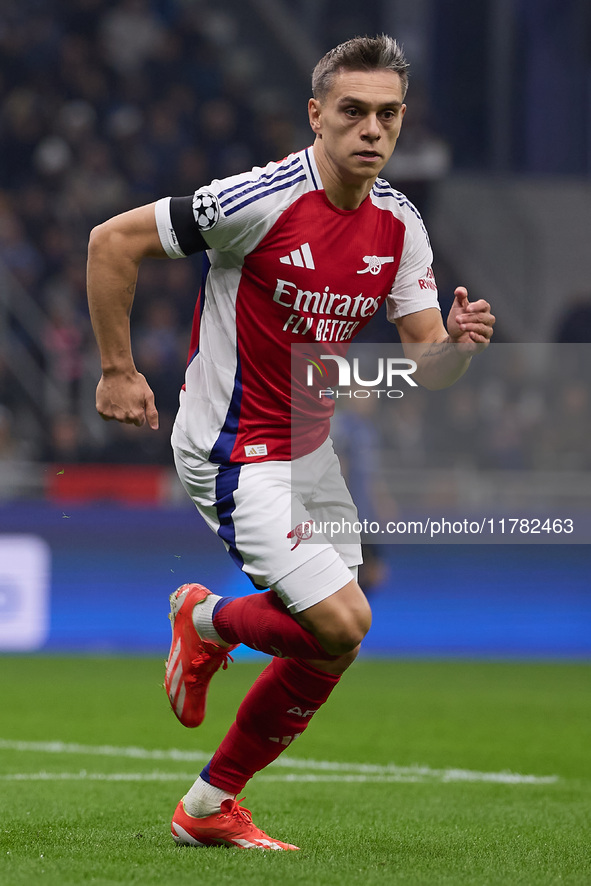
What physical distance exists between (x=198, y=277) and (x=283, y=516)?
9829 millimetres

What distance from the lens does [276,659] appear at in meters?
4.09

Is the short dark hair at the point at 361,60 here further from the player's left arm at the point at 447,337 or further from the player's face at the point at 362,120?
the player's left arm at the point at 447,337

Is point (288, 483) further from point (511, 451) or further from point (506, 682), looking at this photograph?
point (511, 451)

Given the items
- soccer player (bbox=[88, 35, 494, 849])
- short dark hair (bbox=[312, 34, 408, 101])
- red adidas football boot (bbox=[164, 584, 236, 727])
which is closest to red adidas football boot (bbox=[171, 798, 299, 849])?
soccer player (bbox=[88, 35, 494, 849])

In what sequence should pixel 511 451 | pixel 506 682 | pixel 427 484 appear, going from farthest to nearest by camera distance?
1. pixel 511 451
2. pixel 427 484
3. pixel 506 682

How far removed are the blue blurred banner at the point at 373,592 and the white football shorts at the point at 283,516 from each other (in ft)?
21.0

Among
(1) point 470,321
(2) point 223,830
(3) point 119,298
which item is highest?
(3) point 119,298

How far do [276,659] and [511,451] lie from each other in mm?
8327

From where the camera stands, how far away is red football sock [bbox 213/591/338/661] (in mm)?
3783

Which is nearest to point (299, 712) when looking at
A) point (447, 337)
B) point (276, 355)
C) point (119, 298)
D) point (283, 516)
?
point (283, 516)

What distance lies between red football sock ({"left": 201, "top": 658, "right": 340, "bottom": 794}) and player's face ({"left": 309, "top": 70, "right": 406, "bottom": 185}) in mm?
1445

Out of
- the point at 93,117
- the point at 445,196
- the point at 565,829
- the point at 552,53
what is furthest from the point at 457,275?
the point at 565,829

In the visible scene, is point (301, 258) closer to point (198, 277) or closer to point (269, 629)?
point (269, 629)

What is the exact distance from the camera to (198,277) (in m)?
13.4
